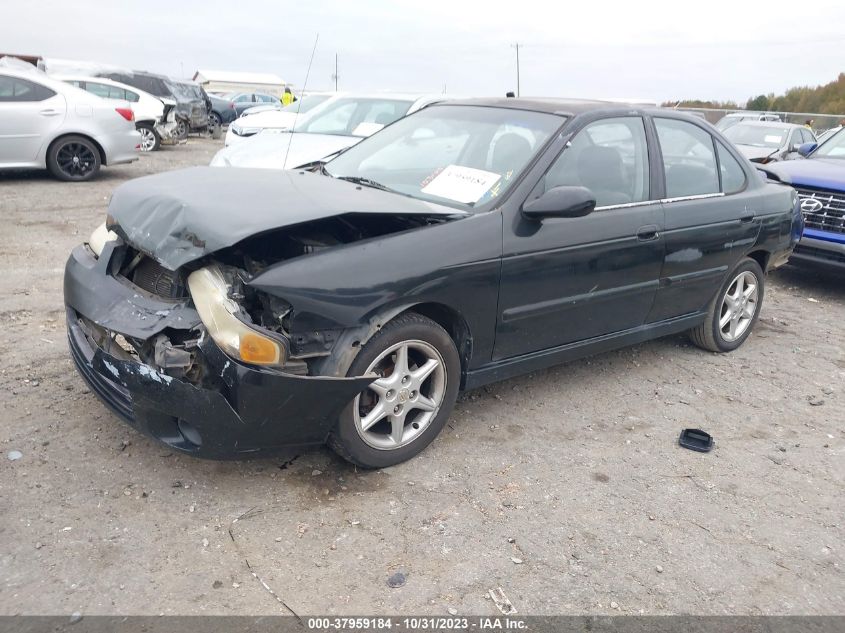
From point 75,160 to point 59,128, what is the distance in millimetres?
543

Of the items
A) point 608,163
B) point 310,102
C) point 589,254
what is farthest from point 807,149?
point 310,102

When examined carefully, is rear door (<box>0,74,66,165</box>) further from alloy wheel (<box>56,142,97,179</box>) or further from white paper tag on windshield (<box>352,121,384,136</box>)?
white paper tag on windshield (<box>352,121,384,136</box>)

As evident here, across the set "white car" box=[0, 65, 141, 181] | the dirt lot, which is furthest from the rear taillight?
the dirt lot

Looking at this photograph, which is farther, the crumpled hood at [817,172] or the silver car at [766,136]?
the silver car at [766,136]

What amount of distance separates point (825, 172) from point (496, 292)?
213 inches

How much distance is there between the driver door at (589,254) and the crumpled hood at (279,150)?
360cm

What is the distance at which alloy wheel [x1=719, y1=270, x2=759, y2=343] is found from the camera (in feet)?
17.0

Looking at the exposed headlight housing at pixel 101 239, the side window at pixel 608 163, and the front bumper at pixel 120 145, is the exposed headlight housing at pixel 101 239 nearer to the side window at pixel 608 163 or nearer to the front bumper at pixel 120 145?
the side window at pixel 608 163

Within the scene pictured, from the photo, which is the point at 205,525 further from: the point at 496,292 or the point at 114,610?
the point at 496,292

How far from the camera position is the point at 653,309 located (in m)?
4.45

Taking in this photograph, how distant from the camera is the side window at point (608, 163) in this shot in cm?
387

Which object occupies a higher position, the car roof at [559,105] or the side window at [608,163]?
the car roof at [559,105]

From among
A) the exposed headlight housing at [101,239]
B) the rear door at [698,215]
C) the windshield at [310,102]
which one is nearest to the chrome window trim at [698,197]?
the rear door at [698,215]

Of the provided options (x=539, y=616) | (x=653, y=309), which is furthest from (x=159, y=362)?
(x=653, y=309)
